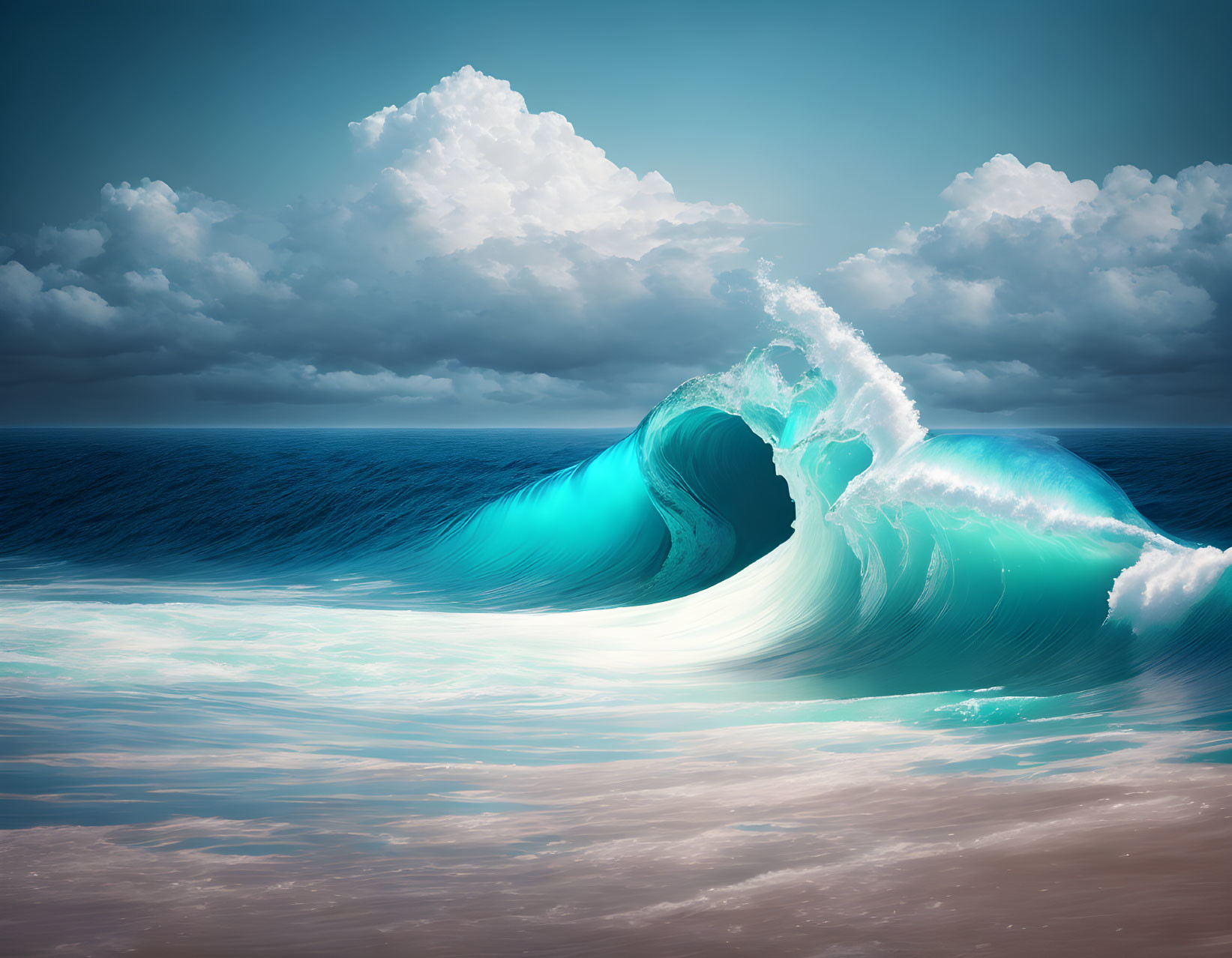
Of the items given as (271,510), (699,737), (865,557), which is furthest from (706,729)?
Answer: (271,510)

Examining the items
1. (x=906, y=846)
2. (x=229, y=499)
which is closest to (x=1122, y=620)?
(x=906, y=846)

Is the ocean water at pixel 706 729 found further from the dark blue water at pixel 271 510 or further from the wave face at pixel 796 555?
the dark blue water at pixel 271 510

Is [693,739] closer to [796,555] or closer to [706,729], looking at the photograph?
[706,729]

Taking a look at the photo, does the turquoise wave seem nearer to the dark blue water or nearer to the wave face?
the wave face

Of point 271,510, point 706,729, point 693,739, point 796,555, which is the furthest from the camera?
point 271,510

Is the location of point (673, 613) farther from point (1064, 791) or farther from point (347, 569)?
point (347, 569)

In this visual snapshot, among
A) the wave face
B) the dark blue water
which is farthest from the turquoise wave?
the dark blue water
